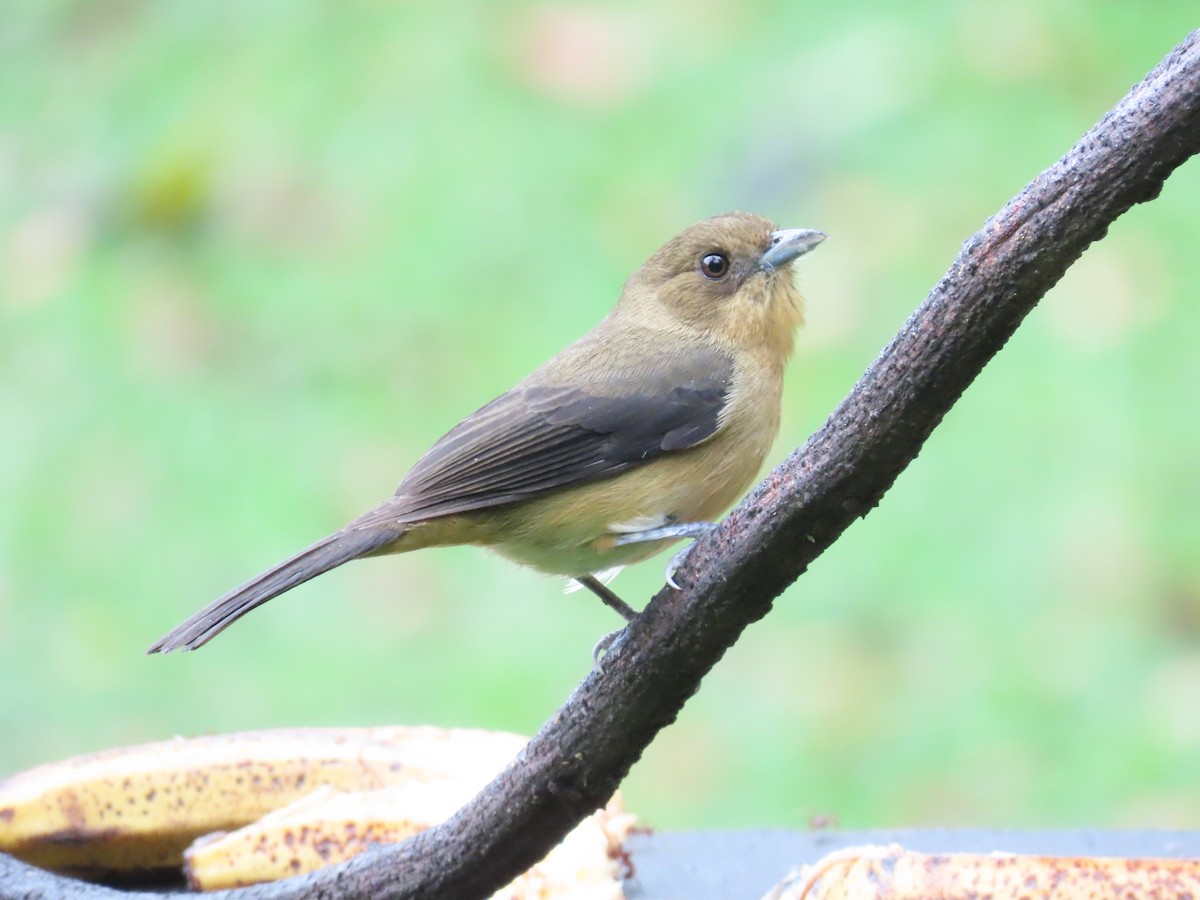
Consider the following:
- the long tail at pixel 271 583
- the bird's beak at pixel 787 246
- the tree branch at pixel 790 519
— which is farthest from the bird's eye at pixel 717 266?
the tree branch at pixel 790 519

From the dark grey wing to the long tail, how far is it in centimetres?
10

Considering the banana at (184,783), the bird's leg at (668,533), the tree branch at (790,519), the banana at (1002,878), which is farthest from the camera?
the banana at (184,783)

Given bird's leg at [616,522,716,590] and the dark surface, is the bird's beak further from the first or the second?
the dark surface

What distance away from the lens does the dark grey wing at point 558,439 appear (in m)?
3.86

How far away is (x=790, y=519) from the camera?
2705 mm

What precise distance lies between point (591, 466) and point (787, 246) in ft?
3.01

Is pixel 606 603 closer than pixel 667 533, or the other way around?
pixel 667 533

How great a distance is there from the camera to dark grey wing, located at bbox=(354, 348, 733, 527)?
152 inches

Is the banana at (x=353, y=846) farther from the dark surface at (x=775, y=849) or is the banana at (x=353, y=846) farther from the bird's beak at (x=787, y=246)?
the bird's beak at (x=787, y=246)

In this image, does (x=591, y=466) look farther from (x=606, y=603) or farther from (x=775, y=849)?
(x=775, y=849)

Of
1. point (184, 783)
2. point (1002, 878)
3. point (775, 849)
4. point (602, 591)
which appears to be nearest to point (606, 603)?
point (602, 591)

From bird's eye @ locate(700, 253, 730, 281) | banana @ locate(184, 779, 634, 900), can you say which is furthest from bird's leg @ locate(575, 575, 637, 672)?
bird's eye @ locate(700, 253, 730, 281)

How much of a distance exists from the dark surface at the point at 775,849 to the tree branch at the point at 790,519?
2.56 ft

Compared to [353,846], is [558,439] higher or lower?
higher
